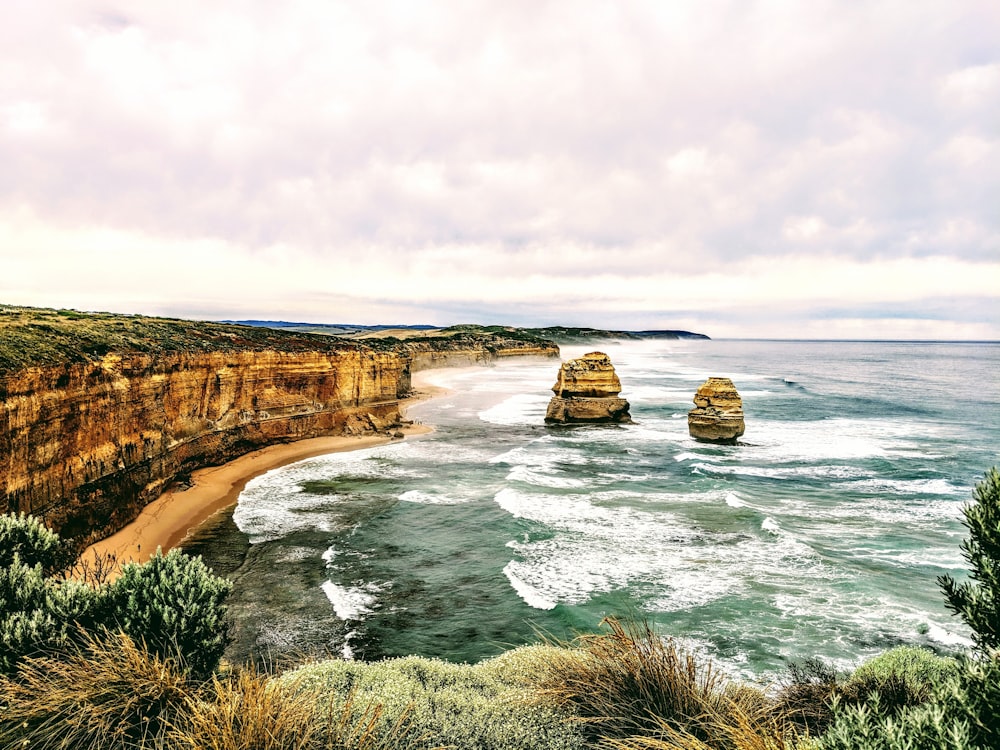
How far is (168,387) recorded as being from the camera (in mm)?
22156

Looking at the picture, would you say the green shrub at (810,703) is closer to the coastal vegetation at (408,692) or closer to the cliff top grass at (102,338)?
the coastal vegetation at (408,692)

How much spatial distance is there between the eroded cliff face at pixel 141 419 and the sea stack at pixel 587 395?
37.4 ft

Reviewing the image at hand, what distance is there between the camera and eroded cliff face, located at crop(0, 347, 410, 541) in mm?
14148

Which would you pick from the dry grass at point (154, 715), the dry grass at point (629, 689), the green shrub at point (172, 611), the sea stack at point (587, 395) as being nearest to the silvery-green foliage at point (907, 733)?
the dry grass at point (629, 689)

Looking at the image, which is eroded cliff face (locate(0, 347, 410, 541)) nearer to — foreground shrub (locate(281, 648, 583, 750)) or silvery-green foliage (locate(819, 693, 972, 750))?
foreground shrub (locate(281, 648, 583, 750))

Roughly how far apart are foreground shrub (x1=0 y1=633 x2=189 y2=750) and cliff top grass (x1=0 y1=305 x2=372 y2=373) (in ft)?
36.4

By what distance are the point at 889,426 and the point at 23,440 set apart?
1840 inches

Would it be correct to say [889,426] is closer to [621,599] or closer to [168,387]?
[621,599]

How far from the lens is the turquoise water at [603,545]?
11.4m

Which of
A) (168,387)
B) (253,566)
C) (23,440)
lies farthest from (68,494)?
(168,387)

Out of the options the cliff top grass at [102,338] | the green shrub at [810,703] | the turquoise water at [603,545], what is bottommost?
the turquoise water at [603,545]

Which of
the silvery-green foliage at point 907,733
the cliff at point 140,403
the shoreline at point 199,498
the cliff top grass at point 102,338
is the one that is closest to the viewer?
the silvery-green foliage at point 907,733

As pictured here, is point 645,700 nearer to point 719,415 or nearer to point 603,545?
point 603,545

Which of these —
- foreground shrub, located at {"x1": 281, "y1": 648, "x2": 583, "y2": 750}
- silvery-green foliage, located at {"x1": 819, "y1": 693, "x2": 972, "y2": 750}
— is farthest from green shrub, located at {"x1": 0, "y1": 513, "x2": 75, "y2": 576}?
silvery-green foliage, located at {"x1": 819, "y1": 693, "x2": 972, "y2": 750}
